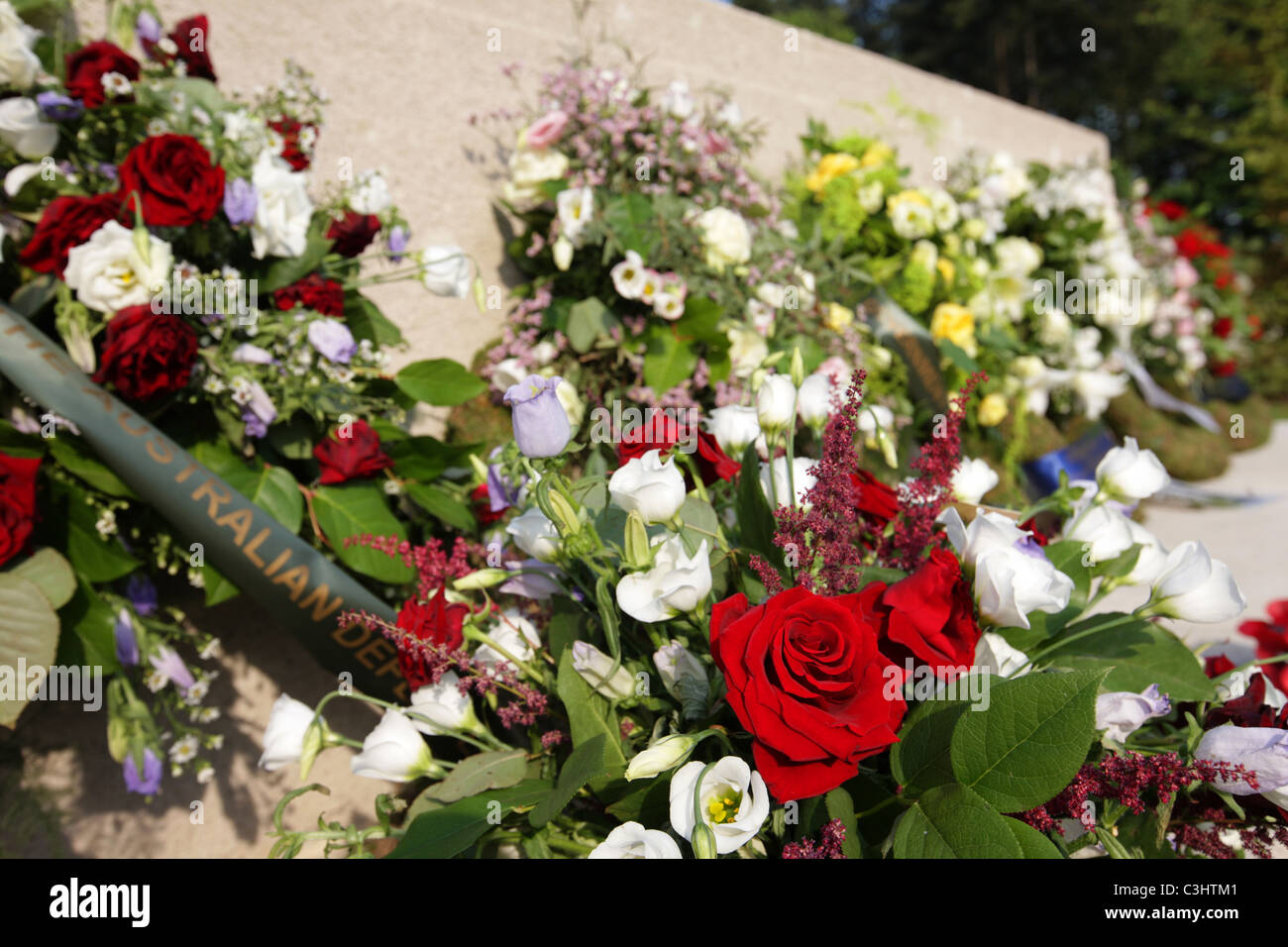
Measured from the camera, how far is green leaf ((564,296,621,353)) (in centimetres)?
166

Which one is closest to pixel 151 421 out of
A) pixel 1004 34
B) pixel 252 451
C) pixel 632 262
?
pixel 252 451

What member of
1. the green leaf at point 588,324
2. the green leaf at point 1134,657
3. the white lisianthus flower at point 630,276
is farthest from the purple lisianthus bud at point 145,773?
the green leaf at point 1134,657

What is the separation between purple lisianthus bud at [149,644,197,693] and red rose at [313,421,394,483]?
14.6 inches

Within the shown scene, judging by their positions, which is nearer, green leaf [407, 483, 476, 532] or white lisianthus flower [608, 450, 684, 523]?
white lisianthus flower [608, 450, 684, 523]

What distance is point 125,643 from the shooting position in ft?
3.77

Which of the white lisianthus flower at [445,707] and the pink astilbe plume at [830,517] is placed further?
the white lisianthus flower at [445,707]

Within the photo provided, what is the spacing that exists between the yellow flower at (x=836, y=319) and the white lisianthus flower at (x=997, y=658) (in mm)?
1324

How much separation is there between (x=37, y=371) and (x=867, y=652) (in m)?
1.14

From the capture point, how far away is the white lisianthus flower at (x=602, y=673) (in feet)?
2.36

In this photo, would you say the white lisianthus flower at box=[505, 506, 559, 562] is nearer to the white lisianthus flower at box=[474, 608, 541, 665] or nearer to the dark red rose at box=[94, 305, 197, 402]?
the white lisianthus flower at box=[474, 608, 541, 665]

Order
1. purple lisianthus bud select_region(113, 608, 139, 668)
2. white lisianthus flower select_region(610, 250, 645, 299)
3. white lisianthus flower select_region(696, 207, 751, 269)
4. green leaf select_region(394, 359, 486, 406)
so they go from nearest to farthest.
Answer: purple lisianthus bud select_region(113, 608, 139, 668) < green leaf select_region(394, 359, 486, 406) < white lisianthus flower select_region(610, 250, 645, 299) < white lisianthus flower select_region(696, 207, 751, 269)

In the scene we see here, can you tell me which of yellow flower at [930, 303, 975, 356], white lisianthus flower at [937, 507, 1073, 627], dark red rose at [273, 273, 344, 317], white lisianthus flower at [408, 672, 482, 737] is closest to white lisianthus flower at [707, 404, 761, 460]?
white lisianthus flower at [937, 507, 1073, 627]

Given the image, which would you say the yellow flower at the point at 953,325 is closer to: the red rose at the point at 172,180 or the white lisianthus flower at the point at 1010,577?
the white lisianthus flower at the point at 1010,577

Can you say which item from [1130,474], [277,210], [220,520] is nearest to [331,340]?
[277,210]
